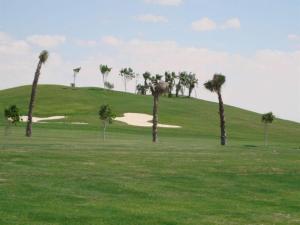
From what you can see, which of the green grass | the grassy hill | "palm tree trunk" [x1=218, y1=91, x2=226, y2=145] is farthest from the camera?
the grassy hill

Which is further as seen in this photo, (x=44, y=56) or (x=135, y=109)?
(x=135, y=109)

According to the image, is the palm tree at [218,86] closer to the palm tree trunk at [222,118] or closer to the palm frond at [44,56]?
the palm tree trunk at [222,118]

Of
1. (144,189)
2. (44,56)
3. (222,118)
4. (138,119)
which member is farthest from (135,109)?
(144,189)

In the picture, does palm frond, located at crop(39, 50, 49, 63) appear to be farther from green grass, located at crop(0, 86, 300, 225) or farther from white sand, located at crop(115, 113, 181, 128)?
white sand, located at crop(115, 113, 181, 128)

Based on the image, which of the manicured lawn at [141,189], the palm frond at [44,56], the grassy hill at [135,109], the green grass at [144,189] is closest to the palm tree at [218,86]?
the palm frond at [44,56]

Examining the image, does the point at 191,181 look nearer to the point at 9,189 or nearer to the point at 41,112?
the point at 9,189

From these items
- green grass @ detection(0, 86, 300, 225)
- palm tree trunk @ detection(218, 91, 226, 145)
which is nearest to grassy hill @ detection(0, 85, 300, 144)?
palm tree trunk @ detection(218, 91, 226, 145)

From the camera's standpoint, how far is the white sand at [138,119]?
405 ft

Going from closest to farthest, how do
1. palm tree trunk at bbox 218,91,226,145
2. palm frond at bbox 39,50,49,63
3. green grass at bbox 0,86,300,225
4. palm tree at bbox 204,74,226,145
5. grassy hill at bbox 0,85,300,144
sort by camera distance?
green grass at bbox 0,86,300,225
palm tree trunk at bbox 218,91,226,145
palm tree at bbox 204,74,226,145
palm frond at bbox 39,50,49,63
grassy hill at bbox 0,85,300,144

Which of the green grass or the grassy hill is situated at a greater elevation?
the grassy hill

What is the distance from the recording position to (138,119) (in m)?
132

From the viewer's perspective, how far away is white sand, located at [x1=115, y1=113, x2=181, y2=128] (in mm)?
123456

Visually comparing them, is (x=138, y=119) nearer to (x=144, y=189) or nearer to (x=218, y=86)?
(x=218, y=86)

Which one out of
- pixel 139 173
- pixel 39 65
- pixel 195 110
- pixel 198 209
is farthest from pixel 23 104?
pixel 198 209
